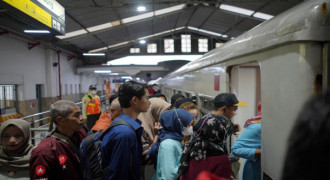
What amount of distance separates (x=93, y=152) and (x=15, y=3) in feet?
9.06

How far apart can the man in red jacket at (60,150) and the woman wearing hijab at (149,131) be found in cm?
69

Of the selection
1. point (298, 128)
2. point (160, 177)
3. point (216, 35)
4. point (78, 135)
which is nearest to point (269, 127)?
point (160, 177)

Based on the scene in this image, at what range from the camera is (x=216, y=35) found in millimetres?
18625

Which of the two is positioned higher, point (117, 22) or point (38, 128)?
point (117, 22)

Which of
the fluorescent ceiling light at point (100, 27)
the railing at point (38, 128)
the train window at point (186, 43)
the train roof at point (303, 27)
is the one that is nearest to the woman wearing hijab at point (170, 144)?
the train roof at point (303, 27)

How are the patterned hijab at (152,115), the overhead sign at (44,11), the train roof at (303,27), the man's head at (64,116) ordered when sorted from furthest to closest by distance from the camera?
the overhead sign at (44,11) < the patterned hijab at (152,115) < the man's head at (64,116) < the train roof at (303,27)

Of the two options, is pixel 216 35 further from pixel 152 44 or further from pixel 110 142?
pixel 110 142

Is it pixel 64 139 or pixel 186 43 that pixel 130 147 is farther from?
pixel 186 43

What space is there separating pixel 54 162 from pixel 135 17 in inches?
457

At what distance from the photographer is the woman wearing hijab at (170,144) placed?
70.8 inches

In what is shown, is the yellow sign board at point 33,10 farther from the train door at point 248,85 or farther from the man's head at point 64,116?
the train door at point 248,85

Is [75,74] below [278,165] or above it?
above

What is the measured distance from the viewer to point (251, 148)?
6.11 ft

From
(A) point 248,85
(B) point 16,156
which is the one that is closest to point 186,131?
(A) point 248,85
